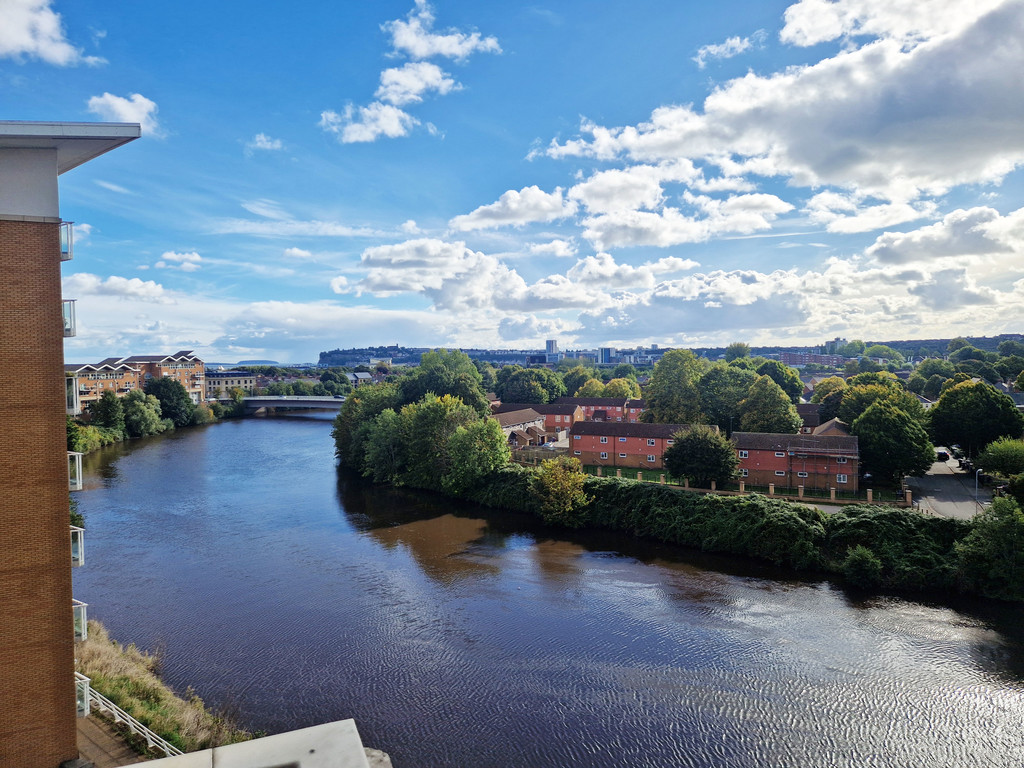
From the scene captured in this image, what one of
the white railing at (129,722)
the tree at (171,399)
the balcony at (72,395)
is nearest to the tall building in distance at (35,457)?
the balcony at (72,395)

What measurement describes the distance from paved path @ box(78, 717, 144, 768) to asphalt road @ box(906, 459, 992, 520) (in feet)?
Answer: 100

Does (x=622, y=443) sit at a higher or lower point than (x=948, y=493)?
higher

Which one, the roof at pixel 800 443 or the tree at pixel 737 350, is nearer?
the roof at pixel 800 443

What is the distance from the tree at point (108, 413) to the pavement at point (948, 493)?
69.7 metres

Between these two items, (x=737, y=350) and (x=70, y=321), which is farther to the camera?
(x=737, y=350)

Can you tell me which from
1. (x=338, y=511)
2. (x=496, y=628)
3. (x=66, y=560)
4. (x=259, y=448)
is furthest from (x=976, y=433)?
(x=259, y=448)

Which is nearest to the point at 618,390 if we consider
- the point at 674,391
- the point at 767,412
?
the point at 674,391

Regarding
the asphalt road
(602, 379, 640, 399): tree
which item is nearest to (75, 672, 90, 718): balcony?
the asphalt road

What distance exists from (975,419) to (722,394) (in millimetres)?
15931

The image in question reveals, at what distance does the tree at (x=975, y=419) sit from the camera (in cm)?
3700

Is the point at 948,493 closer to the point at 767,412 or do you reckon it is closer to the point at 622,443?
the point at 767,412

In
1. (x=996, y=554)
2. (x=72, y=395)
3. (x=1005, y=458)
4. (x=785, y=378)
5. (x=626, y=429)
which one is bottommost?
(x=996, y=554)

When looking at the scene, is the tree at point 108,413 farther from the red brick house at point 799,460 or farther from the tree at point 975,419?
the tree at point 975,419

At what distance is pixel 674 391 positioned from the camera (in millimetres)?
46469
